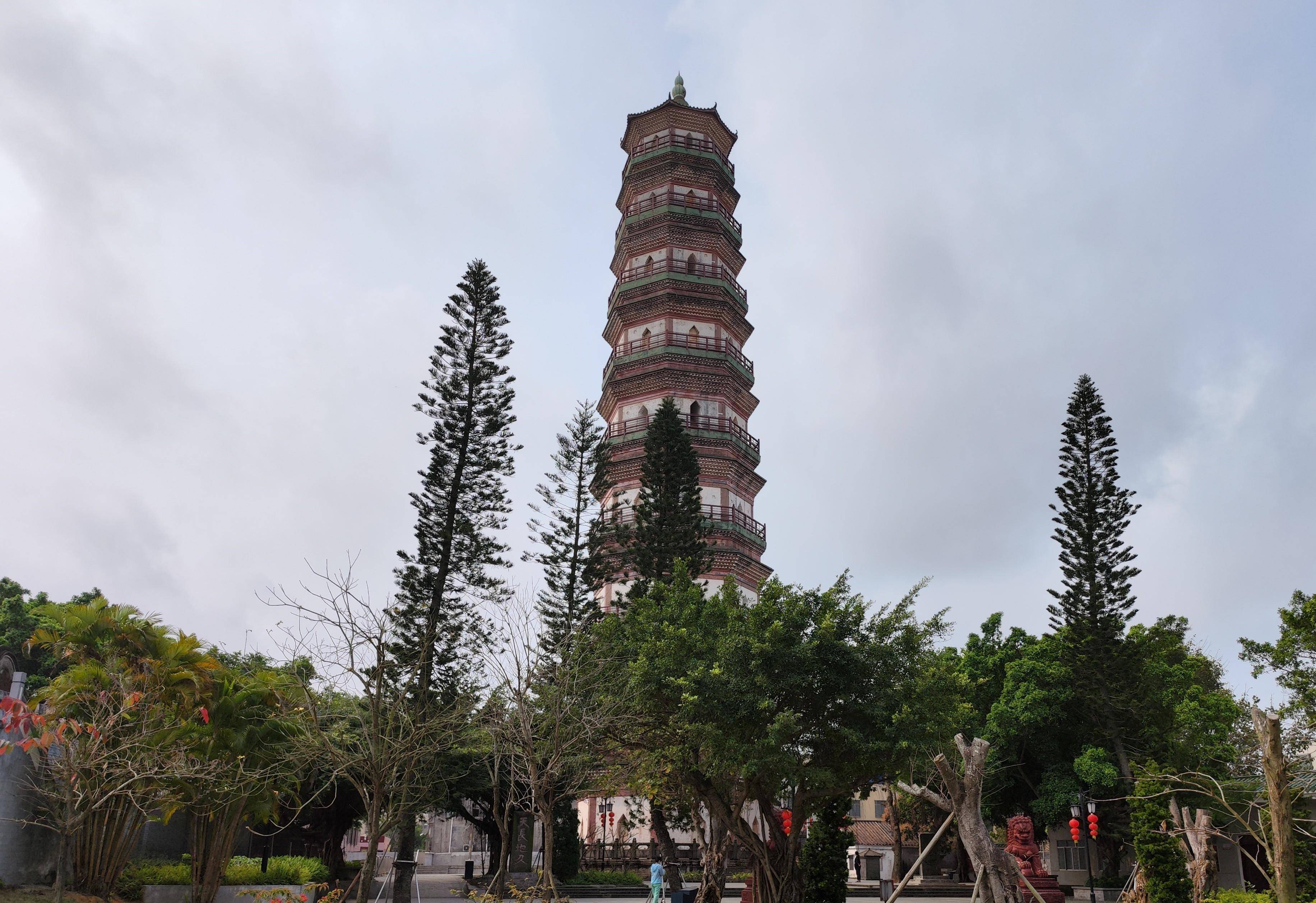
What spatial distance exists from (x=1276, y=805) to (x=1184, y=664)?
23.9m

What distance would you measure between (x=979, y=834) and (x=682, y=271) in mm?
28183

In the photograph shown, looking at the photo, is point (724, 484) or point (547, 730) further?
point (724, 484)

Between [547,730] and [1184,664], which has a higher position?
[1184,664]

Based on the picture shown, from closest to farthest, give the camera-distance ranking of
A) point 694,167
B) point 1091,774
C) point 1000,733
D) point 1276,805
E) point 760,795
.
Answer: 1. point 1276,805
2. point 760,795
3. point 1091,774
4. point 1000,733
5. point 694,167

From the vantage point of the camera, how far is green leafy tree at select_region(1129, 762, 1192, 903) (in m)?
19.0

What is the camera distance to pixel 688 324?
35.6m

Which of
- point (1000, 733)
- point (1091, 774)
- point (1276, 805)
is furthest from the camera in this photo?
point (1000, 733)

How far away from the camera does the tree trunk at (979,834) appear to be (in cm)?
996

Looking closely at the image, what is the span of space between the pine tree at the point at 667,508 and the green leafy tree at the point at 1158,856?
12065 millimetres

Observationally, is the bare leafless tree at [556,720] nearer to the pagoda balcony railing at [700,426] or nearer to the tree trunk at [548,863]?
the tree trunk at [548,863]

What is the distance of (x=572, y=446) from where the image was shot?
30.2 m

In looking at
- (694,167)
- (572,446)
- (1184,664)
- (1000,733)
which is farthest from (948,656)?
(694,167)

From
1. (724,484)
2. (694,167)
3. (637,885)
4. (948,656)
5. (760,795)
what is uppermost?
(694,167)

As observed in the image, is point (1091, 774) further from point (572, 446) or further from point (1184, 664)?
point (572, 446)
